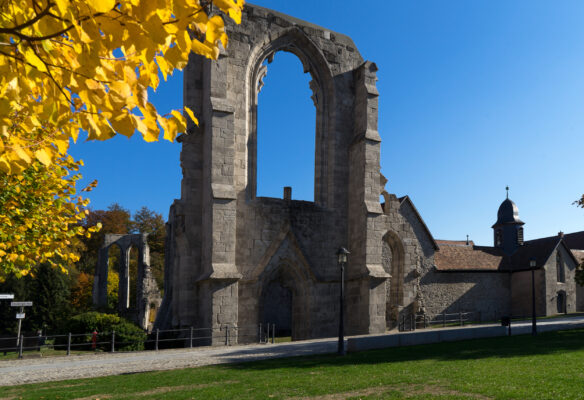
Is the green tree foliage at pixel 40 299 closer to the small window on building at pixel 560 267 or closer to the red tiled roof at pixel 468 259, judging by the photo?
the red tiled roof at pixel 468 259

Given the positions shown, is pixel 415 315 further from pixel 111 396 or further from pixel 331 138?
pixel 111 396

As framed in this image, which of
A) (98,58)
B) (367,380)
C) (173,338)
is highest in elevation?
(98,58)

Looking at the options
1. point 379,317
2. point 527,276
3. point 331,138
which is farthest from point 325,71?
point 527,276

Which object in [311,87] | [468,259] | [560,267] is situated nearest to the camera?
[311,87]

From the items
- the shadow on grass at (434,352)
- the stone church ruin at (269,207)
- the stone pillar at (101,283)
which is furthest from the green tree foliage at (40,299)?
the shadow on grass at (434,352)

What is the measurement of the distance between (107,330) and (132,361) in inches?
241

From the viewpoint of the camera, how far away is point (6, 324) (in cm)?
3662

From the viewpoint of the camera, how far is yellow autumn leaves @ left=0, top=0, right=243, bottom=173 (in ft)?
8.12

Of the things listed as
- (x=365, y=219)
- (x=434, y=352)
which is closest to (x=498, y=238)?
(x=365, y=219)

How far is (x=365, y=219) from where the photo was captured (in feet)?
66.4

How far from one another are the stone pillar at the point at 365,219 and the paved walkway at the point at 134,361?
12.0 feet

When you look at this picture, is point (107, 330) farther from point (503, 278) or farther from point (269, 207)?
point (503, 278)

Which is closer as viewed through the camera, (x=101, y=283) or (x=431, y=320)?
(x=431, y=320)

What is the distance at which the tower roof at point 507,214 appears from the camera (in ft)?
138
